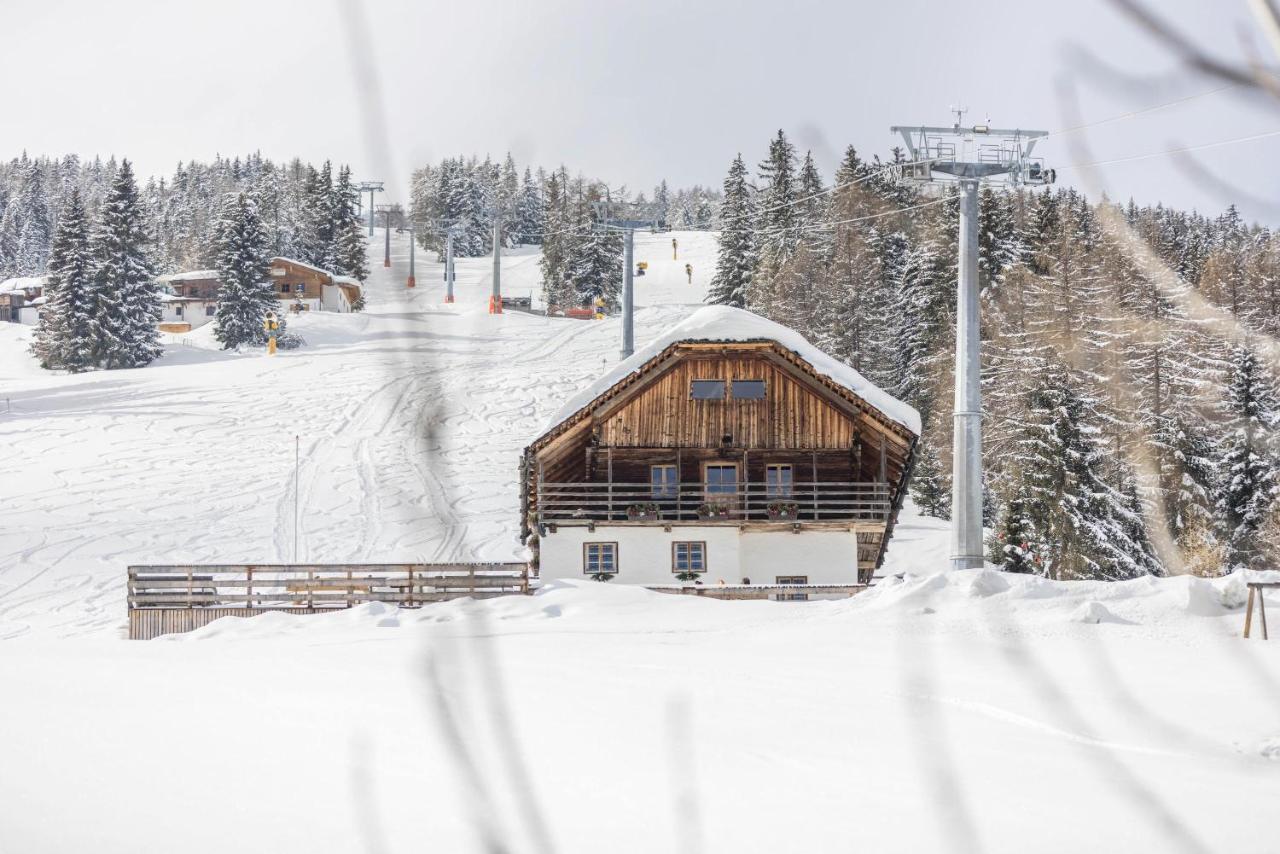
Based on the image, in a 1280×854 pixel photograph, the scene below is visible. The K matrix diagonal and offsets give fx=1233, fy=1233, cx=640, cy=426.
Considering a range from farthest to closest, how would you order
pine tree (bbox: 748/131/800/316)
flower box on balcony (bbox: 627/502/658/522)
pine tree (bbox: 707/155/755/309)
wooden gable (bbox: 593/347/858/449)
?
pine tree (bbox: 707/155/755/309), pine tree (bbox: 748/131/800/316), wooden gable (bbox: 593/347/858/449), flower box on balcony (bbox: 627/502/658/522)

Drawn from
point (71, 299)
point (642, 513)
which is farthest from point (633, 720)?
point (71, 299)

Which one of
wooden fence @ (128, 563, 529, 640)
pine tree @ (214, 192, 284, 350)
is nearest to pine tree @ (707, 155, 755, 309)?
pine tree @ (214, 192, 284, 350)

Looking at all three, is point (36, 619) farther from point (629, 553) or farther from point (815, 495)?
A: point (815, 495)

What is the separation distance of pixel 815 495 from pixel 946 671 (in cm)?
1715

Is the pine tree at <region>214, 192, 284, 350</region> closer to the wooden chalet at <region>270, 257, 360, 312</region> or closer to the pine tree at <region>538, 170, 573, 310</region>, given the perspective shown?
the wooden chalet at <region>270, 257, 360, 312</region>

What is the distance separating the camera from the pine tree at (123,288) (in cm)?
7819

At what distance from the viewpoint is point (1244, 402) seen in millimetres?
37812

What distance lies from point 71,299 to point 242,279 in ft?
34.7

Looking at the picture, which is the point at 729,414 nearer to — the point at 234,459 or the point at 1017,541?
the point at 1017,541

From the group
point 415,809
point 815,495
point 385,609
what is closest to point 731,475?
point 815,495

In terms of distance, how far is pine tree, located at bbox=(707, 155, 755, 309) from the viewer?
80812 millimetres

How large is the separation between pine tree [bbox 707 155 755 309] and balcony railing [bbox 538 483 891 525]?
47.4 m

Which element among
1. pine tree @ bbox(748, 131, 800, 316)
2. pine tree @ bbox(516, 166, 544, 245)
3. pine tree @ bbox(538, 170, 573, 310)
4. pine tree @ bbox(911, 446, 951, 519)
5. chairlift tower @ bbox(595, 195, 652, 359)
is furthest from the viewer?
pine tree @ bbox(516, 166, 544, 245)

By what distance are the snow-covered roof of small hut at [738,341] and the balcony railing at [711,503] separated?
1.90m
